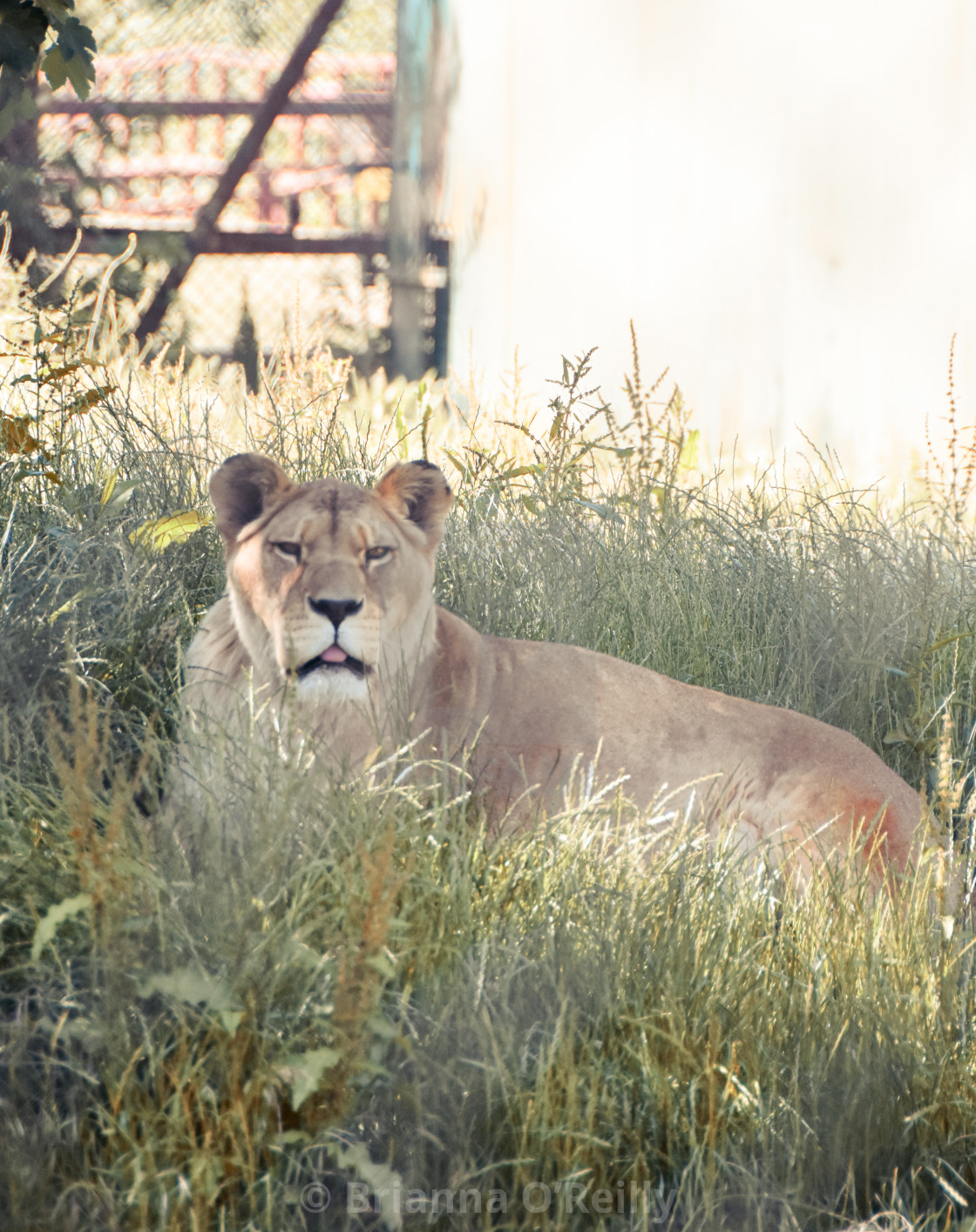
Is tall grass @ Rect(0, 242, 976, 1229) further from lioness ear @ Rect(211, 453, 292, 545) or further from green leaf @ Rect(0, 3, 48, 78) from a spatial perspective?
green leaf @ Rect(0, 3, 48, 78)

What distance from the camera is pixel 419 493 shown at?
9.52 ft

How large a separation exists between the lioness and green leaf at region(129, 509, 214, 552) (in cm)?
63

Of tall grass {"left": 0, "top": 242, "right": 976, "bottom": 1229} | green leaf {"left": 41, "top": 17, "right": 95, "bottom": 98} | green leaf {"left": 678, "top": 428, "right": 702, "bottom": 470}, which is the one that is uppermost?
green leaf {"left": 41, "top": 17, "right": 95, "bottom": 98}

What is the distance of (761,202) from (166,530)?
170 inches

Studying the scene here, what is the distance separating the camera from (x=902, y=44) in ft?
20.7

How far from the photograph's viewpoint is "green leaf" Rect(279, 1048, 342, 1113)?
1781mm

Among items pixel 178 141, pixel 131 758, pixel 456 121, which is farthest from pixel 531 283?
pixel 131 758

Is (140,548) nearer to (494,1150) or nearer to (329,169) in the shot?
(494,1150)

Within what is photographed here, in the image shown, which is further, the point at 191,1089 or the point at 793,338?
the point at 793,338

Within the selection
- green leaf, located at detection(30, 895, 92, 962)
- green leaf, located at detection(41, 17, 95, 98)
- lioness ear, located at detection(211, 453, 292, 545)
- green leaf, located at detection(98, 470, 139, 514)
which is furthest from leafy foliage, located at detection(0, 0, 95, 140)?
green leaf, located at detection(30, 895, 92, 962)

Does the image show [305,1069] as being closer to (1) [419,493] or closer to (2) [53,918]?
(2) [53,918]

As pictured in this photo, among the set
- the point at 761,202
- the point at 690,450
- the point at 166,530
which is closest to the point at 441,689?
the point at 166,530

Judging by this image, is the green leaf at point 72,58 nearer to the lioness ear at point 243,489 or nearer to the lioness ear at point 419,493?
the lioness ear at point 243,489

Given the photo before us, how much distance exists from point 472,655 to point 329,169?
794 cm
